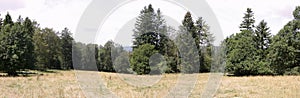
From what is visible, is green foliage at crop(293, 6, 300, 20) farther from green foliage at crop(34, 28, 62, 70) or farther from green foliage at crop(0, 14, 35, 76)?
green foliage at crop(34, 28, 62, 70)

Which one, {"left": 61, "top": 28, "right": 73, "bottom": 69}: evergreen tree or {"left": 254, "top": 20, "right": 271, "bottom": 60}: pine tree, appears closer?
{"left": 254, "top": 20, "right": 271, "bottom": 60}: pine tree

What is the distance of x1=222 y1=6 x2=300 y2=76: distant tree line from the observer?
164 ft

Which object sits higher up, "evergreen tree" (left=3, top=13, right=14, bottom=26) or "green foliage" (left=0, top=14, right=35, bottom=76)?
"evergreen tree" (left=3, top=13, right=14, bottom=26)

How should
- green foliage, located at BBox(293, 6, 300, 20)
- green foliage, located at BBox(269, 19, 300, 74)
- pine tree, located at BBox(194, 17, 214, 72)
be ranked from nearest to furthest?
green foliage, located at BBox(269, 19, 300, 74) → green foliage, located at BBox(293, 6, 300, 20) → pine tree, located at BBox(194, 17, 214, 72)

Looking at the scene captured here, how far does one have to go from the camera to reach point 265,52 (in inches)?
2416

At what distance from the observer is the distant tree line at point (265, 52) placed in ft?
164

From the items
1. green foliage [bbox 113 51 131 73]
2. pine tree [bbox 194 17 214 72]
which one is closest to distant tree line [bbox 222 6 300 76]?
pine tree [bbox 194 17 214 72]

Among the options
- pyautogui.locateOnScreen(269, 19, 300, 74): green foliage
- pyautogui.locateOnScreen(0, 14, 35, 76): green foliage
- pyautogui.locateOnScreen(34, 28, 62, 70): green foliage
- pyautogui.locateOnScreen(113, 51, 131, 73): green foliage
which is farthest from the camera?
pyautogui.locateOnScreen(34, 28, 62, 70): green foliage

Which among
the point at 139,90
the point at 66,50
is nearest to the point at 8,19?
the point at 66,50

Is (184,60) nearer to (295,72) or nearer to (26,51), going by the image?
(295,72)

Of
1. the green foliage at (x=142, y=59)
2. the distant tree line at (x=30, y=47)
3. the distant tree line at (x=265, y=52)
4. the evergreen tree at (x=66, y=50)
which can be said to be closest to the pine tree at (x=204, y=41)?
the distant tree line at (x=265, y=52)

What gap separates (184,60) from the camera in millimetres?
66875

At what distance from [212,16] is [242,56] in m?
37.7

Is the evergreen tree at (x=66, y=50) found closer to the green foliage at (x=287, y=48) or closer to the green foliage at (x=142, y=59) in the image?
the green foliage at (x=142, y=59)
